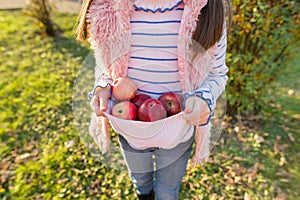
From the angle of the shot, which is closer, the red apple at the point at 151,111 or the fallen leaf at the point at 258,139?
the red apple at the point at 151,111

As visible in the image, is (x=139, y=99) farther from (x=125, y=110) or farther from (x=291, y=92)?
(x=291, y=92)

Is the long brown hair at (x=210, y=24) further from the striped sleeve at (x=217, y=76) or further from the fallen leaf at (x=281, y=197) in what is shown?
the fallen leaf at (x=281, y=197)

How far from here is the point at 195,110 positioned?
100 cm

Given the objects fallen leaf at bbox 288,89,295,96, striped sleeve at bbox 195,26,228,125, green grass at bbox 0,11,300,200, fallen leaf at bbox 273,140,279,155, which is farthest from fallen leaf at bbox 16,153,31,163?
fallen leaf at bbox 288,89,295,96

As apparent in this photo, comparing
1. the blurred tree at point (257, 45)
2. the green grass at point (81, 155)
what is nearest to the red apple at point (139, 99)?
the green grass at point (81, 155)

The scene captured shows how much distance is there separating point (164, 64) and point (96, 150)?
28.6 inches

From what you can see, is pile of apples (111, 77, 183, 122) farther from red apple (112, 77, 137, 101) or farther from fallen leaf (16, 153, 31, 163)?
fallen leaf (16, 153, 31, 163)

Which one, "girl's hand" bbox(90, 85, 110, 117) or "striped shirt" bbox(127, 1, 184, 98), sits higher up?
"striped shirt" bbox(127, 1, 184, 98)

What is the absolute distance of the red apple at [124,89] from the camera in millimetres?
1104

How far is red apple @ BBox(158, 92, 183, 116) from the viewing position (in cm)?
107

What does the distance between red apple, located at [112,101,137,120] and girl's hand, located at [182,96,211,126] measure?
0.20 m

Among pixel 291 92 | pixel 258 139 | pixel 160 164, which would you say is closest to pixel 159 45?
pixel 160 164

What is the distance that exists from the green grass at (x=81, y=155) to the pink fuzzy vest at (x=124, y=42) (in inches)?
52.0

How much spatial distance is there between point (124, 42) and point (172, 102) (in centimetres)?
34
